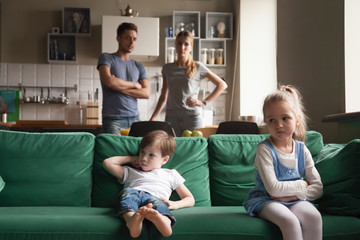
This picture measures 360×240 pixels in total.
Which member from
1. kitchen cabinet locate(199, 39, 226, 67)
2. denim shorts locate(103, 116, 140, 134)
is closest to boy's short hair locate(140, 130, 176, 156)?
denim shorts locate(103, 116, 140, 134)

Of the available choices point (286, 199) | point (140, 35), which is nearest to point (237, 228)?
point (286, 199)

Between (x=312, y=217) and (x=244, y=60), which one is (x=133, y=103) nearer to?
(x=312, y=217)

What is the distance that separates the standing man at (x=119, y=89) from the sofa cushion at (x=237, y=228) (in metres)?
1.64

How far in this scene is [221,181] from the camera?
2.12 meters

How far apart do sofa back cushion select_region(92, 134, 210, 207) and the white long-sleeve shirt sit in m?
0.47

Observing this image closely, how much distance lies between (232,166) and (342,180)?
1.84 ft

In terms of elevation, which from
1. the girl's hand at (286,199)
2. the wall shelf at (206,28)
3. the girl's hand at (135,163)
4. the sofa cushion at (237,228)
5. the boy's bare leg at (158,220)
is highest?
the wall shelf at (206,28)

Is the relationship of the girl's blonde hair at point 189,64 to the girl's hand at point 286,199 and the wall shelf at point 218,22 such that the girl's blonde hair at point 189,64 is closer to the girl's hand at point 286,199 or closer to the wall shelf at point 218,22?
the girl's hand at point 286,199

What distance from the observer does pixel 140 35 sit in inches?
230

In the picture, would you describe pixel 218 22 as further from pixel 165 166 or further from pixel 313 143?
pixel 165 166

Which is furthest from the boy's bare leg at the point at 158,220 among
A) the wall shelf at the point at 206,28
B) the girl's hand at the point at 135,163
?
the wall shelf at the point at 206,28

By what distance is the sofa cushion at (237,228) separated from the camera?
1586mm

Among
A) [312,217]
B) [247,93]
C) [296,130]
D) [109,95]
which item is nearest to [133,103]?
[109,95]

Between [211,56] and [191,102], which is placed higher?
[211,56]
